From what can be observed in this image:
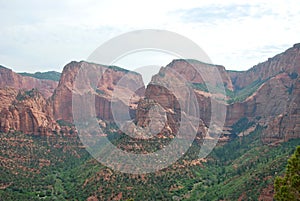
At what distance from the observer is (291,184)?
26391 millimetres

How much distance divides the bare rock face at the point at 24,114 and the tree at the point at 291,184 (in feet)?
292

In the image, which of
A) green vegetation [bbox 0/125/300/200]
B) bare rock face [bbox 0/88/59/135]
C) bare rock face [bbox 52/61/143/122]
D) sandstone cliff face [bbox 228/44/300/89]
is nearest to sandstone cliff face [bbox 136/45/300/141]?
sandstone cliff face [bbox 228/44/300/89]

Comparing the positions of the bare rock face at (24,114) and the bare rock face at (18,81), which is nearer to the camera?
the bare rock face at (24,114)

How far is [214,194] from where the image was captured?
70688mm

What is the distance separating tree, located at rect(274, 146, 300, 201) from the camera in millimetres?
26172

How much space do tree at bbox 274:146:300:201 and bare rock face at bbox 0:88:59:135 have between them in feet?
292

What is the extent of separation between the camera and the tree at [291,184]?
26.2m

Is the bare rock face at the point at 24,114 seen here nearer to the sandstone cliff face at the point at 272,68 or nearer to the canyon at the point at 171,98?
the canyon at the point at 171,98

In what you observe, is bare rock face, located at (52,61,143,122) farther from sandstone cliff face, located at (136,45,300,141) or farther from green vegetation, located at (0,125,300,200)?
green vegetation, located at (0,125,300,200)

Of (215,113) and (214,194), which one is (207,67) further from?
(214,194)

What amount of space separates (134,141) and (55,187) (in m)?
19.1

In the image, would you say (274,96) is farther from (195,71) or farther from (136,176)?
(136,176)

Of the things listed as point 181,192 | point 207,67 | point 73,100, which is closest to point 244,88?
point 207,67

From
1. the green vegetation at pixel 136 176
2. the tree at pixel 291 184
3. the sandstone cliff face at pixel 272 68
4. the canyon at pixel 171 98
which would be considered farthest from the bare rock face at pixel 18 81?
the tree at pixel 291 184
